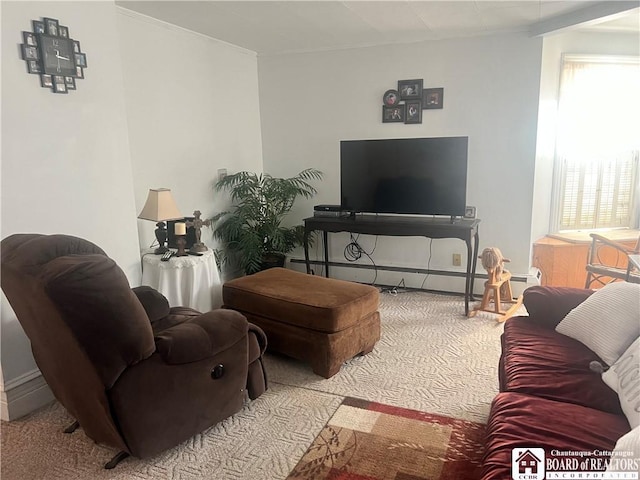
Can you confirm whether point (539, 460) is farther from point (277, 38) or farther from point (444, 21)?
point (277, 38)

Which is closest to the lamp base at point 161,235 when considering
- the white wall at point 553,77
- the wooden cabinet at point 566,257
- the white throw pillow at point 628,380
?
the white throw pillow at point 628,380

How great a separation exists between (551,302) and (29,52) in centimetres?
290

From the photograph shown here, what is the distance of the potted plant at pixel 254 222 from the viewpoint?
430 cm

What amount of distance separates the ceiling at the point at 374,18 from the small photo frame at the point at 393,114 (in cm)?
57

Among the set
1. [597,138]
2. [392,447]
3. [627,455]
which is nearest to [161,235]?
[392,447]

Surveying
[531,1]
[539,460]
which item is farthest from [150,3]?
[539,460]

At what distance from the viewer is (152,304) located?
2473mm

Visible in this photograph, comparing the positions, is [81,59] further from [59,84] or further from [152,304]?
[152,304]

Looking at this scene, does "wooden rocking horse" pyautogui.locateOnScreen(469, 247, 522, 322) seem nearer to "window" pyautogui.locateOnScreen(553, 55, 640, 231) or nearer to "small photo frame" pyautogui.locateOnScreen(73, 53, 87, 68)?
"window" pyautogui.locateOnScreen(553, 55, 640, 231)

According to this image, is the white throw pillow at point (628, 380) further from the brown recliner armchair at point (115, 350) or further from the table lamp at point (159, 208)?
the table lamp at point (159, 208)

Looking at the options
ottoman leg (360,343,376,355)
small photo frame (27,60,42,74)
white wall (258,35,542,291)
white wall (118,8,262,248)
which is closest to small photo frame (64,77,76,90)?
small photo frame (27,60,42,74)

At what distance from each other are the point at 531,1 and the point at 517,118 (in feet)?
3.40

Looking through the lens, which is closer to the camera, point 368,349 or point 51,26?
point 51,26

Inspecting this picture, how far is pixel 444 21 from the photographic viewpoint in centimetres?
360
